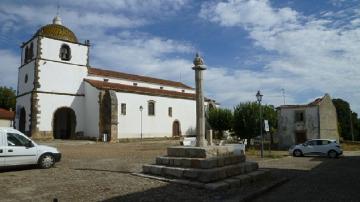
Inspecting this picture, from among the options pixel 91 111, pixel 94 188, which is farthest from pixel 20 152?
pixel 91 111

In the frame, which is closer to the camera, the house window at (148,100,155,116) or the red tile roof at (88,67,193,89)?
the house window at (148,100,155,116)

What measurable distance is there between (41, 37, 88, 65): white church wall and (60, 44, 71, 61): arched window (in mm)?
291

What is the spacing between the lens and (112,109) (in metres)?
31.5

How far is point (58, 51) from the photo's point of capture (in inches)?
1324

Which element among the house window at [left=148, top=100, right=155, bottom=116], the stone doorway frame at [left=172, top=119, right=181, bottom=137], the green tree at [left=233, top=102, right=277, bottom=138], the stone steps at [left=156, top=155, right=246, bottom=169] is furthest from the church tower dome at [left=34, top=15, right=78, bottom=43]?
the stone steps at [left=156, top=155, right=246, bottom=169]

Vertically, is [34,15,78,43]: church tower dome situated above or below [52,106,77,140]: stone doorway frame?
above

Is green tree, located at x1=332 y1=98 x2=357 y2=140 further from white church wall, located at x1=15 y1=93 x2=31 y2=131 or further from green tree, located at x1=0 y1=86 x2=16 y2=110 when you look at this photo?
green tree, located at x1=0 y1=86 x2=16 y2=110

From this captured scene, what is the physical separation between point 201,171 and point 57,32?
96.2 feet

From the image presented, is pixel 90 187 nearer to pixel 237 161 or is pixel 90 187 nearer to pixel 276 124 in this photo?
pixel 237 161

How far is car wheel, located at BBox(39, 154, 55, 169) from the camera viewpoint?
12.2 m

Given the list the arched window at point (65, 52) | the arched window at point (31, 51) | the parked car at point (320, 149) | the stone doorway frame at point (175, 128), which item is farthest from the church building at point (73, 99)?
the parked car at point (320, 149)

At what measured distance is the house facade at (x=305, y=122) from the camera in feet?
113

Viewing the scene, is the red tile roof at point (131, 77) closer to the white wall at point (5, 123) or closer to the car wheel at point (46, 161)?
the white wall at point (5, 123)

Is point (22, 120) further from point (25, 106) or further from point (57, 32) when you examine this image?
point (57, 32)
